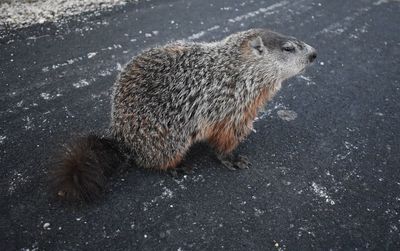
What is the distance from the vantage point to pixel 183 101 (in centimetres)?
349

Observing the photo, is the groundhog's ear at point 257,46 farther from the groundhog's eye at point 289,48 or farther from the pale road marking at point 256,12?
the pale road marking at point 256,12

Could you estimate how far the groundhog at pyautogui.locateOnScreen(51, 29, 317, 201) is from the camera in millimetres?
3416

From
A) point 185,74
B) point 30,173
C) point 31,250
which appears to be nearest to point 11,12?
point 30,173

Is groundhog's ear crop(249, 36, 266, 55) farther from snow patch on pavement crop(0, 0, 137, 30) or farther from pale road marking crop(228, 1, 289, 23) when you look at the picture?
snow patch on pavement crop(0, 0, 137, 30)

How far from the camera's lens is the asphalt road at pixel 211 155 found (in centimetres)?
313

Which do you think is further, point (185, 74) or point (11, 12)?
point (11, 12)

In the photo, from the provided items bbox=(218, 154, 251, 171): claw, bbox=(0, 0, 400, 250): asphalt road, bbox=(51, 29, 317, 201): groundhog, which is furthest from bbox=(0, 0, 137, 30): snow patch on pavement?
bbox=(218, 154, 251, 171): claw

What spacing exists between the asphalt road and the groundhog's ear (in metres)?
0.98

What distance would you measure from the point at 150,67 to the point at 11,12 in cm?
361

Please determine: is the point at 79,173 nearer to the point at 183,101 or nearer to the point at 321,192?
the point at 183,101

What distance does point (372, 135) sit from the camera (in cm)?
436

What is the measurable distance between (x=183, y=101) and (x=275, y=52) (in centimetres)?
107

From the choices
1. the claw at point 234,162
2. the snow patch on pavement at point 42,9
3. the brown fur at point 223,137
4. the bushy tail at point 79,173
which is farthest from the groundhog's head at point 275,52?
the snow patch on pavement at point 42,9

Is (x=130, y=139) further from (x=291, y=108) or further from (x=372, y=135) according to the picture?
(x=372, y=135)
